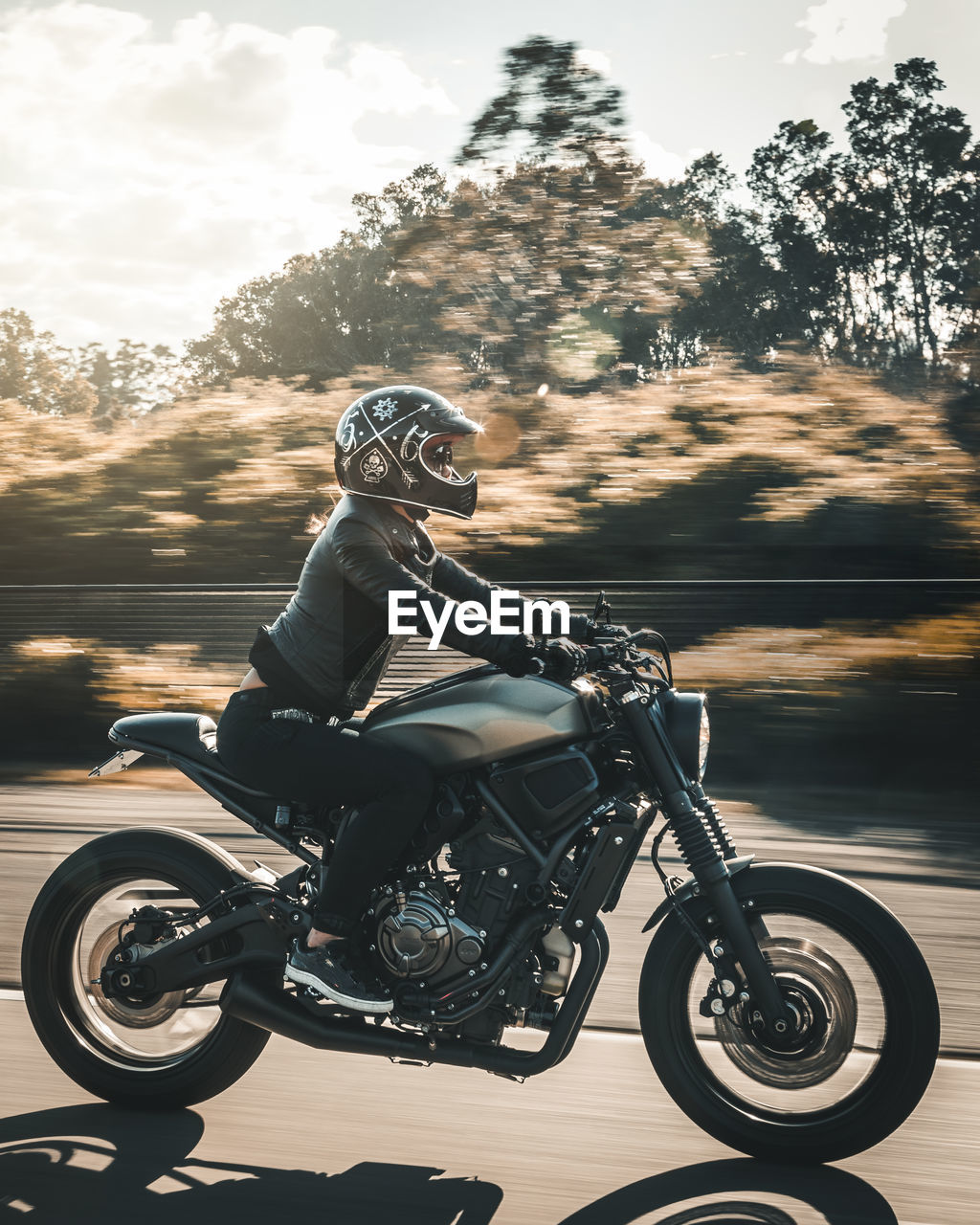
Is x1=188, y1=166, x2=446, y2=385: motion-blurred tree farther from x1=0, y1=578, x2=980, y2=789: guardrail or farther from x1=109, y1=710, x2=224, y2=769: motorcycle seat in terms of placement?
x1=109, y1=710, x2=224, y2=769: motorcycle seat

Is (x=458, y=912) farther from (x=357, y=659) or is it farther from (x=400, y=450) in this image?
(x=400, y=450)

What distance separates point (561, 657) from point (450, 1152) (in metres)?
1.36

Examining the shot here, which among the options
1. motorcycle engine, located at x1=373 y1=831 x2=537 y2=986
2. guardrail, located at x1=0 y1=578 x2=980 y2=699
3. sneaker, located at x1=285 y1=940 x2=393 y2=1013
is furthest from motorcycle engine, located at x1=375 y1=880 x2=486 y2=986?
guardrail, located at x1=0 y1=578 x2=980 y2=699

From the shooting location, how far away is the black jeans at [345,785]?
11.4 ft

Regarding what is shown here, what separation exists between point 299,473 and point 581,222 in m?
4.53

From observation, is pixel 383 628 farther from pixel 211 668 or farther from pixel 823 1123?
pixel 211 668

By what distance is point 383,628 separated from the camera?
363 centimetres

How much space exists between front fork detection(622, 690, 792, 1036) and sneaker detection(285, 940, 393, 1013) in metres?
0.92

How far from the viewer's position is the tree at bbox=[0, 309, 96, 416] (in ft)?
47.4

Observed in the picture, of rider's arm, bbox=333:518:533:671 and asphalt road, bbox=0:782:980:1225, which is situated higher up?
rider's arm, bbox=333:518:533:671

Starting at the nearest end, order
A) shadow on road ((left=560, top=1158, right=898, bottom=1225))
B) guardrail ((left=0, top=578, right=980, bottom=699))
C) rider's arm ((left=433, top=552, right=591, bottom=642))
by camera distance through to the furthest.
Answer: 1. shadow on road ((left=560, top=1158, right=898, bottom=1225))
2. rider's arm ((left=433, top=552, right=591, bottom=642))
3. guardrail ((left=0, top=578, right=980, bottom=699))

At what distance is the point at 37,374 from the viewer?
17000 mm

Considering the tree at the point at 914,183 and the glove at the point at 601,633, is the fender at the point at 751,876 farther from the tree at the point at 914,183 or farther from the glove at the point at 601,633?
the tree at the point at 914,183

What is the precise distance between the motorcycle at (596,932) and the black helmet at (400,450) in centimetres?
56
